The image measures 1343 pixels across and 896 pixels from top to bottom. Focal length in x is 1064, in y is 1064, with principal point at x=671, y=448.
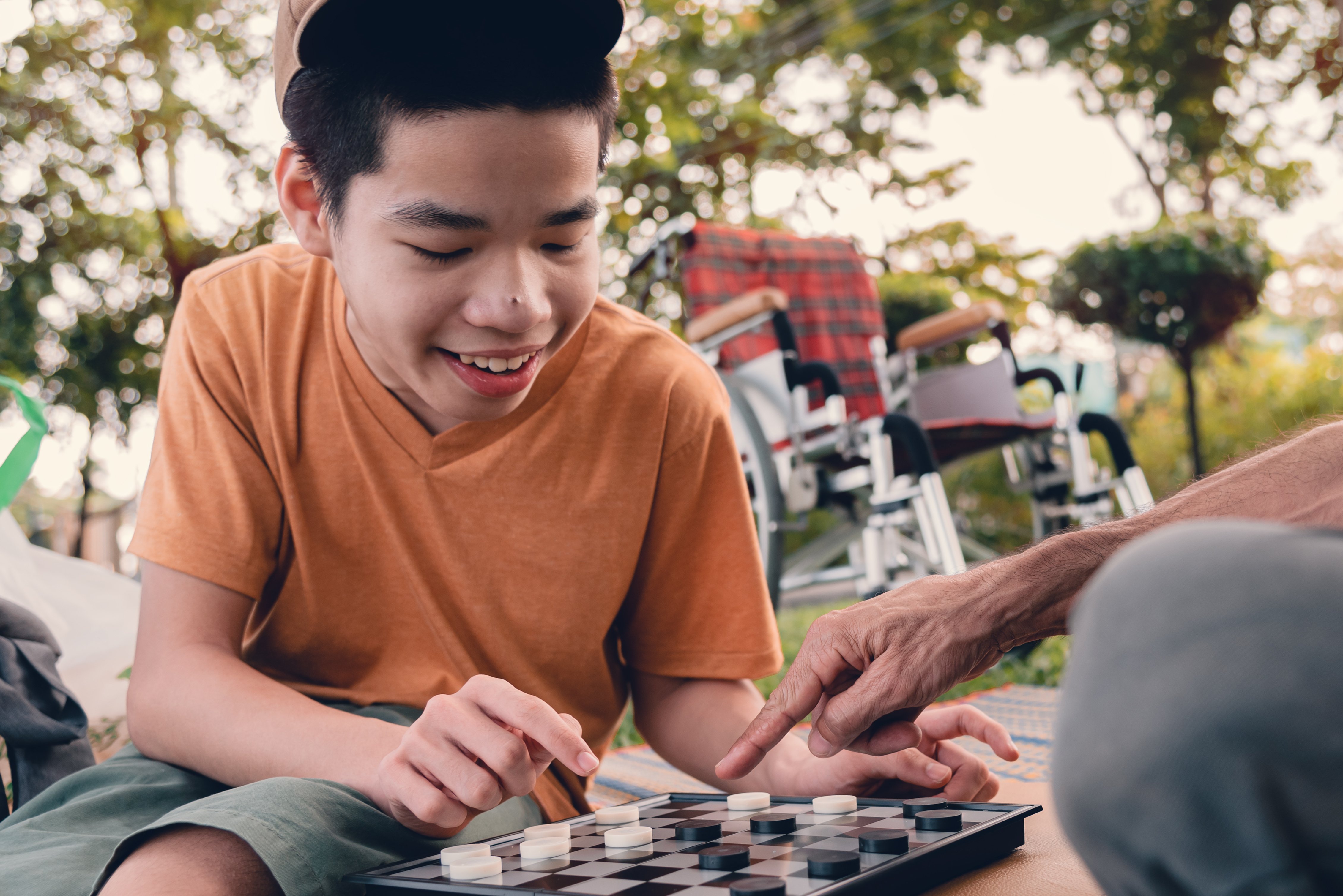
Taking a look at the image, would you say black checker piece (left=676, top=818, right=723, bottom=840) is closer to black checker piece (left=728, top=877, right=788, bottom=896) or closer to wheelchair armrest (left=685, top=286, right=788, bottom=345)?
black checker piece (left=728, top=877, right=788, bottom=896)

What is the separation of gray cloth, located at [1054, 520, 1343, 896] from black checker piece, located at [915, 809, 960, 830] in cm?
43

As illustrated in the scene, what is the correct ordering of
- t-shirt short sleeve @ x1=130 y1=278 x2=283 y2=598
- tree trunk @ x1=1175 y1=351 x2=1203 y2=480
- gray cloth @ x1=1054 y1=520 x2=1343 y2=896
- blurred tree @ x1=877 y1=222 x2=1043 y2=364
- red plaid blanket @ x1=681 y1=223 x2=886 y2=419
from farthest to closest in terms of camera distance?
blurred tree @ x1=877 y1=222 x2=1043 y2=364, tree trunk @ x1=1175 y1=351 x2=1203 y2=480, red plaid blanket @ x1=681 y1=223 x2=886 y2=419, t-shirt short sleeve @ x1=130 y1=278 x2=283 y2=598, gray cloth @ x1=1054 y1=520 x2=1343 y2=896

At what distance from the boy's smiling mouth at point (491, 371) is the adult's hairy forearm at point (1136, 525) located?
48cm

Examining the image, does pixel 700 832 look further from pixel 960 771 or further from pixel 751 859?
pixel 960 771

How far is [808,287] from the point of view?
426cm

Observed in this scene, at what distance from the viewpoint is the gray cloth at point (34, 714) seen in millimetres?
1121

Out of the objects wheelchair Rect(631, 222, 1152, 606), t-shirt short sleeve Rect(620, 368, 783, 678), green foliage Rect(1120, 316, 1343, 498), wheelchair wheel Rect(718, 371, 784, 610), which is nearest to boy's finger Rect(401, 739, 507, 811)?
t-shirt short sleeve Rect(620, 368, 783, 678)

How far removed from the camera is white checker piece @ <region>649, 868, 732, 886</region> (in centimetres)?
67

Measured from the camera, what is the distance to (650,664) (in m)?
1.27

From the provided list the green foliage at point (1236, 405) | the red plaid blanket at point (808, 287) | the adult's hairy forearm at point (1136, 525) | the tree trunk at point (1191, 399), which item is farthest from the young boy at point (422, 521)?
the green foliage at point (1236, 405)

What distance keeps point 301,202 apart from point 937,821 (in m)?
0.86

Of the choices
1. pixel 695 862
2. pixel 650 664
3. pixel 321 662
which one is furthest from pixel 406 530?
pixel 695 862

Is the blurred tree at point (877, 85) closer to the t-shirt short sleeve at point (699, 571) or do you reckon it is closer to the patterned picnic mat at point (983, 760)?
the patterned picnic mat at point (983, 760)

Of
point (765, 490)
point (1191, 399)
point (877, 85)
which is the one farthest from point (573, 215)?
point (877, 85)
